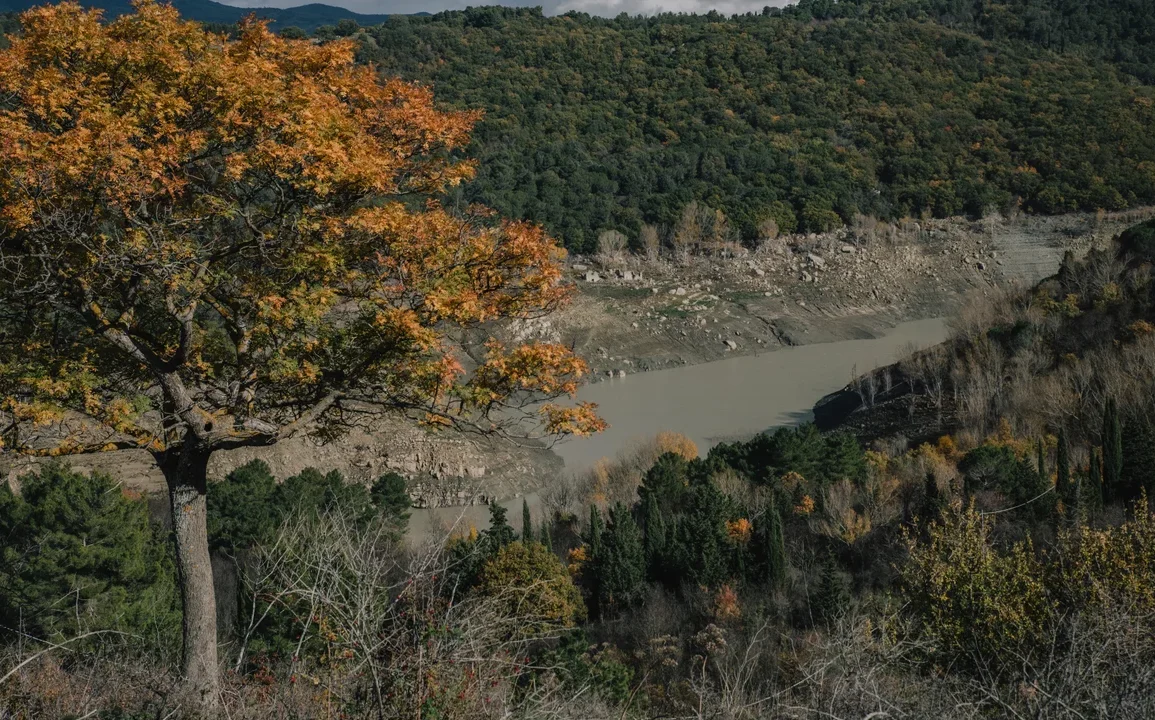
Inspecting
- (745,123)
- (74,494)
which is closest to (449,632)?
(74,494)

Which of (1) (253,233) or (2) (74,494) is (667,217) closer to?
(2) (74,494)

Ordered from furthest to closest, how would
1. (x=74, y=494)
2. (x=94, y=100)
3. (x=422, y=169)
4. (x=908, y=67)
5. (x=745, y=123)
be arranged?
(x=908, y=67), (x=745, y=123), (x=74, y=494), (x=422, y=169), (x=94, y=100)

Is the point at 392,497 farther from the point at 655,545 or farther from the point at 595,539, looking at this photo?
the point at 655,545

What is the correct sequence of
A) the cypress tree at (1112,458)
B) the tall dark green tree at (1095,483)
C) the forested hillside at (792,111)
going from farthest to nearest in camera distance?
the forested hillside at (792,111) → the cypress tree at (1112,458) → the tall dark green tree at (1095,483)

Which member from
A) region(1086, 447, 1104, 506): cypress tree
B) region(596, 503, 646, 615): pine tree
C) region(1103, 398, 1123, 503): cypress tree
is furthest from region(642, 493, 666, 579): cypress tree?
region(1103, 398, 1123, 503): cypress tree

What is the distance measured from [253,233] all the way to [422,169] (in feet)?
4.85

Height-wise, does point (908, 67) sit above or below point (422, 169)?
above

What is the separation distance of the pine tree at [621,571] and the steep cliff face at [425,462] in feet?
33.2

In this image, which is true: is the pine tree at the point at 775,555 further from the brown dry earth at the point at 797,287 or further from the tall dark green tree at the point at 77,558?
the brown dry earth at the point at 797,287

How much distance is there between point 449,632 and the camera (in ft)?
15.3

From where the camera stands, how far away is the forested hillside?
68.8 meters

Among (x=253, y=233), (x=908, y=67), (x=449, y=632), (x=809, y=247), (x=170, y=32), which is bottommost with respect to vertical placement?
(x=809, y=247)

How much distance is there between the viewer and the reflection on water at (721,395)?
36.7 meters

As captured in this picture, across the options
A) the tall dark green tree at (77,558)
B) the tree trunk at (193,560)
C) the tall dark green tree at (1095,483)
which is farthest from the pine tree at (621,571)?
the tree trunk at (193,560)
